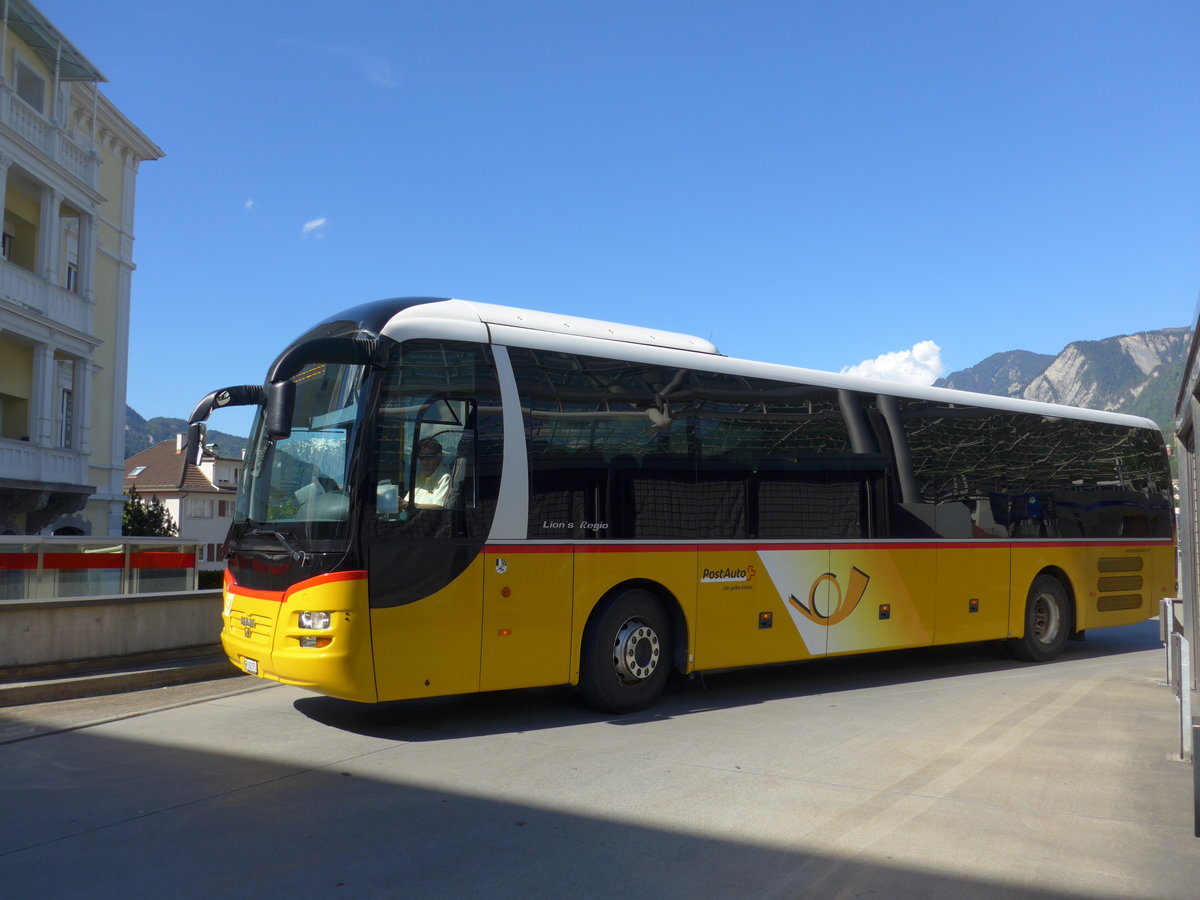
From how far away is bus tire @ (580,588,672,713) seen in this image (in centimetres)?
911

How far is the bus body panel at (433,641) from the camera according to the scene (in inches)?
307

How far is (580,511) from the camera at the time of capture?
9.01m

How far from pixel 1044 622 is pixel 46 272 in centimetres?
2520

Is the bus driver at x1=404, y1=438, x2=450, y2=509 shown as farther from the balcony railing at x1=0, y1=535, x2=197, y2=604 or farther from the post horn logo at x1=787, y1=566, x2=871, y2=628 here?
the balcony railing at x1=0, y1=535, x2=197, y2=604

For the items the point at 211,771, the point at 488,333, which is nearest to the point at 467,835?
the point at 211,771

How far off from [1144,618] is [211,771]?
13462 millimetres

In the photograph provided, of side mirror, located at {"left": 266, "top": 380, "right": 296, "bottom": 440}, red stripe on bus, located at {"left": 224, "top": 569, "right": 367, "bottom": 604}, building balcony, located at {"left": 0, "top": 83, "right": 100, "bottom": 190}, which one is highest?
building balcony, located at {"left": 0, "top": 83, "right": 100, "bottom": 190}

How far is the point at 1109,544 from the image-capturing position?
48.0ft

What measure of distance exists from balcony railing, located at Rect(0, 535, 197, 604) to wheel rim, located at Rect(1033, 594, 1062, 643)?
1101 centimetres

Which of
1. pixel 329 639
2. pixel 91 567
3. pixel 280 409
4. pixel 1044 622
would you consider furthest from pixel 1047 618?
pixel 91 567

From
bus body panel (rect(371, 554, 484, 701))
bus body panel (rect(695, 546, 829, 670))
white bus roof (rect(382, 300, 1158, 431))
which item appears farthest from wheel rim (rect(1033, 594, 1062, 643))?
bus body panel (rect(371, 554, 484, 701))

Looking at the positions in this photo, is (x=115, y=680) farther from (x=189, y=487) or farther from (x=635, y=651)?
(x=189, y=487)

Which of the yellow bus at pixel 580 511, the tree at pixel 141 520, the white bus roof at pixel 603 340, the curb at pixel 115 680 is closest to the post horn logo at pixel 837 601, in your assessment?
the yellow bus at pixel 580 511

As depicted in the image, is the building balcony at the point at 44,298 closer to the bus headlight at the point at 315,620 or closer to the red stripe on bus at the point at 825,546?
the bus headlight at the point at 315,620
